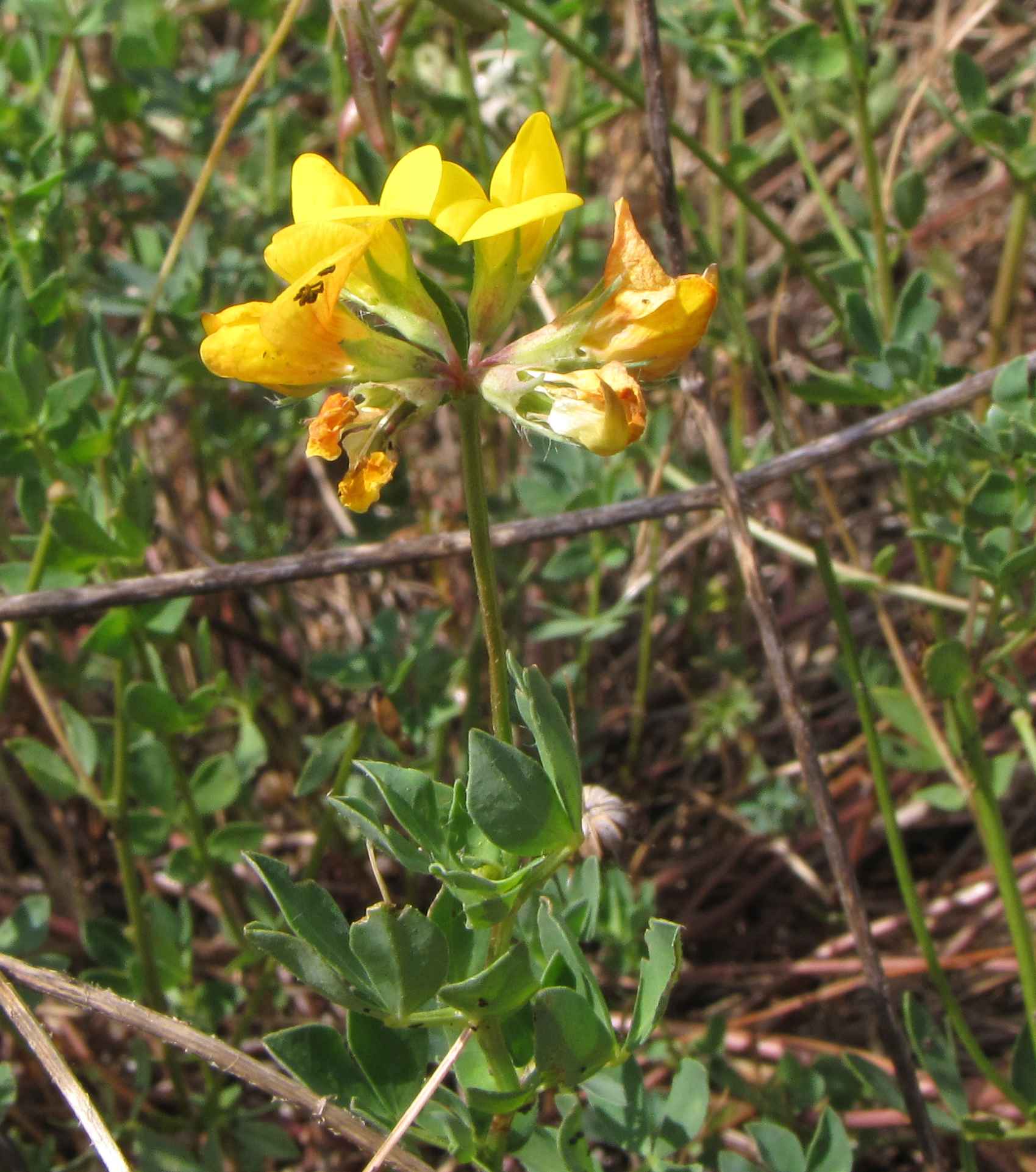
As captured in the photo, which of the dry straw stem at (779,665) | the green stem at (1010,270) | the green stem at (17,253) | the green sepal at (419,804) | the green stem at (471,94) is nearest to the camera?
the green sepal at (419,804)

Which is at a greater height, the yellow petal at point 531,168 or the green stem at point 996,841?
the yellow petal at point 531,168

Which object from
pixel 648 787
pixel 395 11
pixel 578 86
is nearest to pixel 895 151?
pixel 578 86

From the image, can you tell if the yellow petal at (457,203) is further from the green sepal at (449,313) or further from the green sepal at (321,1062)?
the green sepal at (321,1062)

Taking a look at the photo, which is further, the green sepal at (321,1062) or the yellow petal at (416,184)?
the green sepal at (321,1062)

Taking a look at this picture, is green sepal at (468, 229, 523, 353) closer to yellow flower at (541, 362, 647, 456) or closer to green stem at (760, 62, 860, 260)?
yellow flower at (541, 362, 647, 456)

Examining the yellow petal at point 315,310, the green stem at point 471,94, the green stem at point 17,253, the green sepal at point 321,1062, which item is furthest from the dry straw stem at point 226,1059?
the green stem at point 471,94

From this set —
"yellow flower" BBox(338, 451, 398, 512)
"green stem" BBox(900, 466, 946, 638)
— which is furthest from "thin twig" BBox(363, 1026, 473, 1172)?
"green stem" BBox(900, 466, 946, 638)

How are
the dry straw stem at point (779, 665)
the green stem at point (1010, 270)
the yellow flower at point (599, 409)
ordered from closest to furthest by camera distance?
the yellow flower at point (599, 409)
the dry straw stem at point (779, 665)
the green stem at point (1010, 270)
